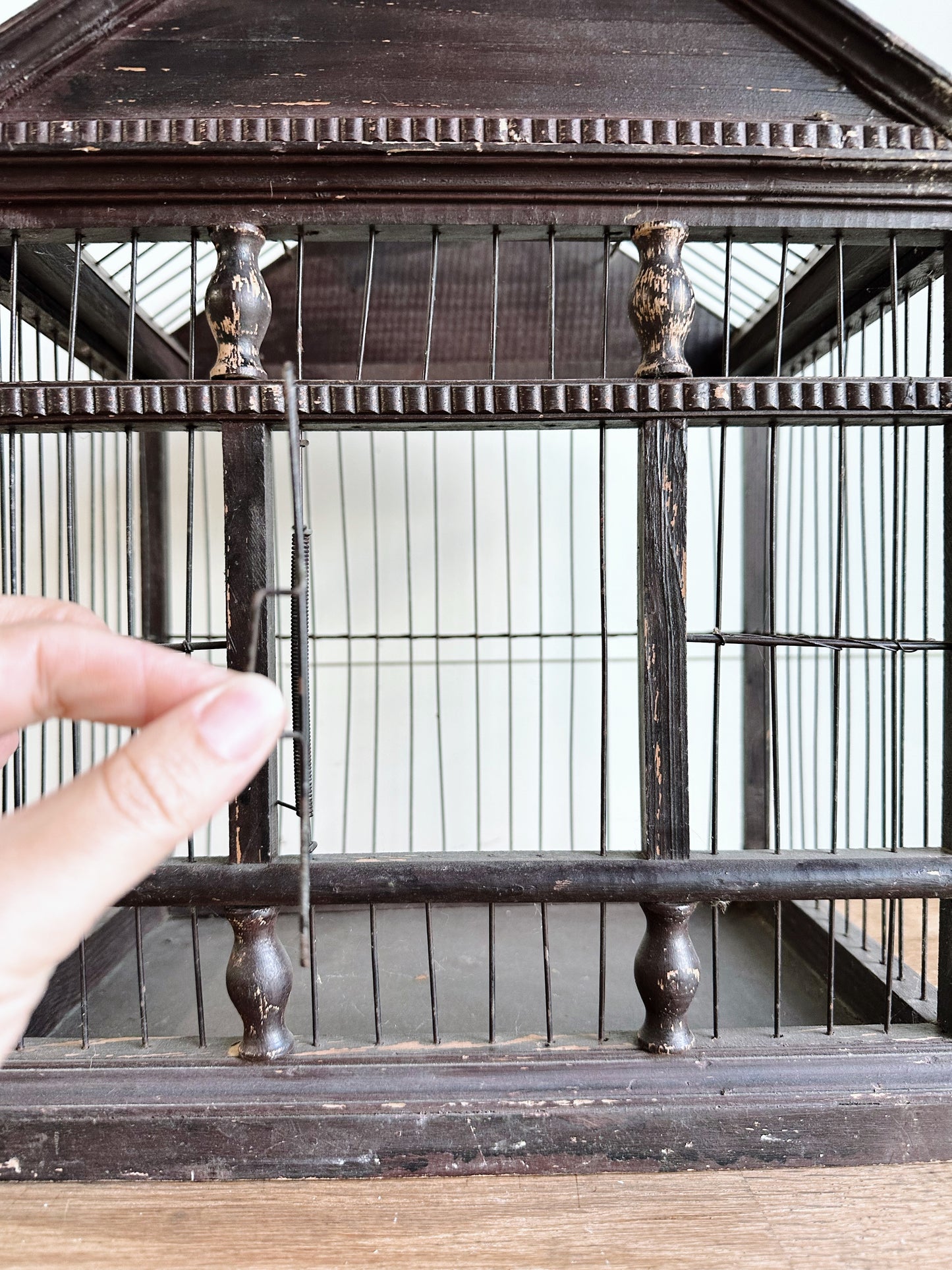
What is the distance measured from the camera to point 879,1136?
905 millimetres

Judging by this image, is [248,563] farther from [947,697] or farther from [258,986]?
[947,697]

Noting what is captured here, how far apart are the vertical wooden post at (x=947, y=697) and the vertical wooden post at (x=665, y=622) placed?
33 cm

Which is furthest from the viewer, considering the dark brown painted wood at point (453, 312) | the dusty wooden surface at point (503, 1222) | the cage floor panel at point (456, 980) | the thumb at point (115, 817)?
the dark brown painted wood at point (453, 312)

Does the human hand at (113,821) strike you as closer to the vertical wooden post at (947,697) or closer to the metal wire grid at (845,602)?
the vertical wooden post at (947,697)

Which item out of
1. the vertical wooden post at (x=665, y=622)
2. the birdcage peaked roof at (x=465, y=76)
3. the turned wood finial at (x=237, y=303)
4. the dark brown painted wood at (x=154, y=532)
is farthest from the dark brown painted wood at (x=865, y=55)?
the dark brown painted wood at (x=154, y=532)

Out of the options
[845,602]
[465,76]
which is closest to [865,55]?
[465,76]

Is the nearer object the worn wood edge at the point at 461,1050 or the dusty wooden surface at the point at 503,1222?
the dusty wooden surface at the point at 503,1222

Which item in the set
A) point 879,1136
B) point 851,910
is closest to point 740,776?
point 851,910

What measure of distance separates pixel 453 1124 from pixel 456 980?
0.52 meters

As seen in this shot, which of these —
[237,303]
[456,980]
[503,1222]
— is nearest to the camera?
[503,1222]

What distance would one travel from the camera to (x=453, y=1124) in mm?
895

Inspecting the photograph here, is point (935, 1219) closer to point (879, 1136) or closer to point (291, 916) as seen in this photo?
point (879, 1136)

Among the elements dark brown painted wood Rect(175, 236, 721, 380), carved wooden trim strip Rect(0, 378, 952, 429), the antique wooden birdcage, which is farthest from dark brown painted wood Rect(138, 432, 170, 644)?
carved wooden trim strip Rect(0, 378, 952, 429)

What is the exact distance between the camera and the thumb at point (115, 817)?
0.41 metres
